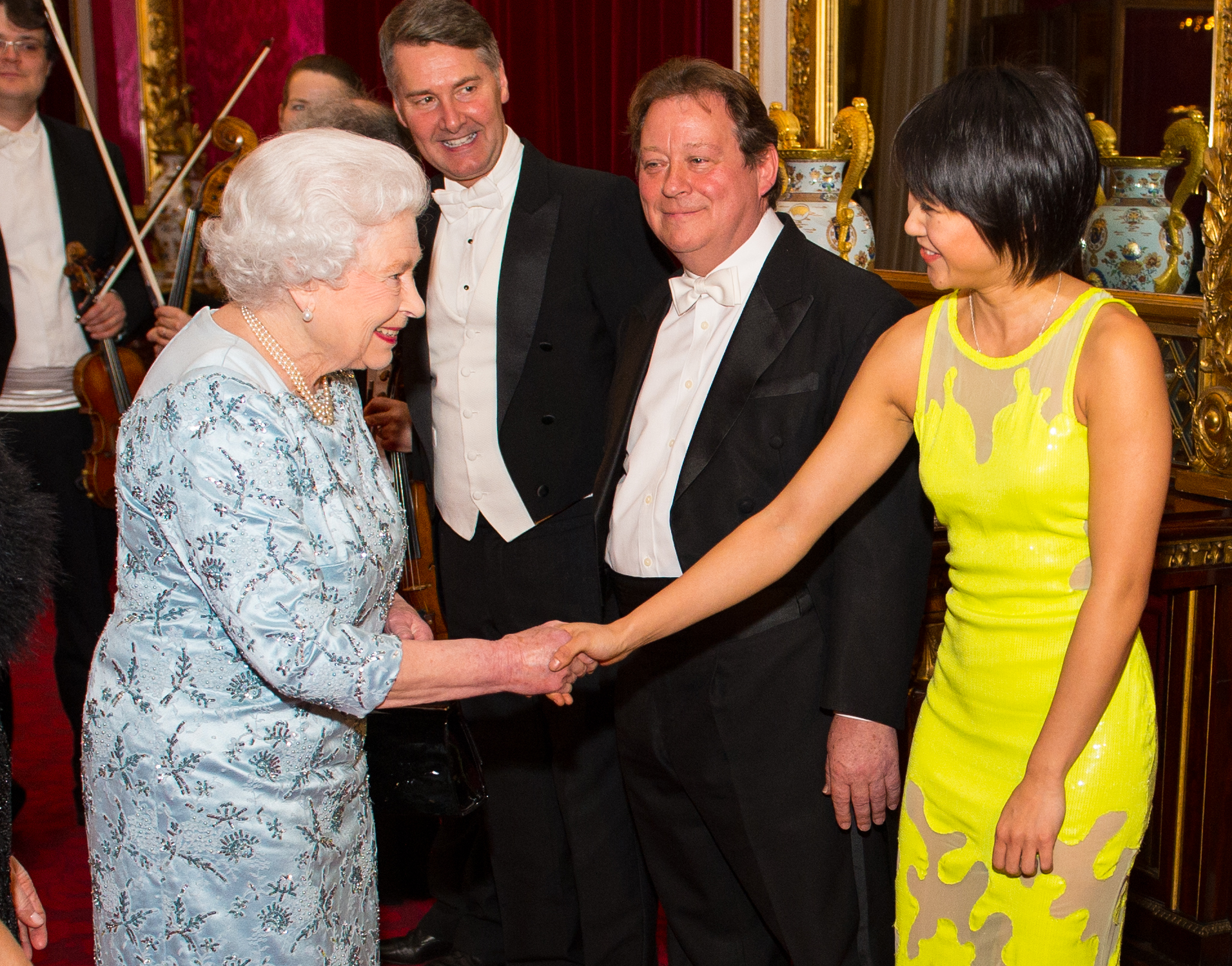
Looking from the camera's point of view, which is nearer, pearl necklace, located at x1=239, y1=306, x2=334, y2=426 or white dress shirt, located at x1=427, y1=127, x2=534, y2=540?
pearl necklace, located at x1=239, y1=306, x2=334, y2=426

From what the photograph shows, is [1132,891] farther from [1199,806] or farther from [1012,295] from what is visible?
[1012,295]

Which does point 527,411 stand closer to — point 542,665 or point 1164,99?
point 542,665

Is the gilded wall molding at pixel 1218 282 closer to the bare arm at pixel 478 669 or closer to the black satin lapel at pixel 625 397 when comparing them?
the black satin lapel at pixel 625 397

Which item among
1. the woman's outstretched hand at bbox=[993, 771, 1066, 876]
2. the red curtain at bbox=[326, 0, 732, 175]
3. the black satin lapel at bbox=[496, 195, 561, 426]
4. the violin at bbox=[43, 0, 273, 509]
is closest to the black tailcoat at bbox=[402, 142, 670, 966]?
the black satin lapel at bbox=[496, 195, 561, 426]

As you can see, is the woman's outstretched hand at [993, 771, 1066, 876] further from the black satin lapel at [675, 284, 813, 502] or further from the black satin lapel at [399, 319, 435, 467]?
the black satin lapel at [399, 319, 435, 467]

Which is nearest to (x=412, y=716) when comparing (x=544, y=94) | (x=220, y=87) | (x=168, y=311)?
(x=168, y=311)

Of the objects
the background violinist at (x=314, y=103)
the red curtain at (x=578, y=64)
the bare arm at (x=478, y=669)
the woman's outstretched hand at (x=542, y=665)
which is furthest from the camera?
the red curtain at (x=578, y=64)

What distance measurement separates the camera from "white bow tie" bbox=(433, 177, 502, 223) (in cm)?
242

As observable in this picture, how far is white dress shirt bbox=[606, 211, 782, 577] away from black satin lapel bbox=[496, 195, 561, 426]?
1.29ft

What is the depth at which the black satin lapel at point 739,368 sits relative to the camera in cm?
187

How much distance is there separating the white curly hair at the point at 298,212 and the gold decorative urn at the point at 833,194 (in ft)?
5.65

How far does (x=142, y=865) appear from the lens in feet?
5.08

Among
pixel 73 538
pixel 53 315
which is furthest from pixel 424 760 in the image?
pixel 53 315

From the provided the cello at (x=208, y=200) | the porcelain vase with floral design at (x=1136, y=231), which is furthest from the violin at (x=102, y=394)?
the porcelain vase with floral design at (x=1136, y=231)
